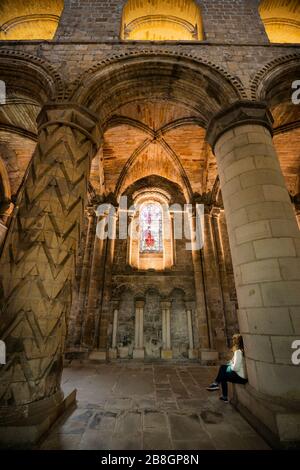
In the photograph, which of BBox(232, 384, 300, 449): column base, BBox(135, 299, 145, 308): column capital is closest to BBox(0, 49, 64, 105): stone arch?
BBox(232, 384, 300, 449): column base

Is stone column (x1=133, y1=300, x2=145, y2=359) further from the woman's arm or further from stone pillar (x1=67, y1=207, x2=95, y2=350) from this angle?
the woman's arm

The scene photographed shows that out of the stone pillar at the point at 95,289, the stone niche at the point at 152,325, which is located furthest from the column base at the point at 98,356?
the stone niche at the point at 152,325

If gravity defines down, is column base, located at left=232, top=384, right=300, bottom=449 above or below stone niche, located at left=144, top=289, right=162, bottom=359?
below

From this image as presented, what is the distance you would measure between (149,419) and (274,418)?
147cm

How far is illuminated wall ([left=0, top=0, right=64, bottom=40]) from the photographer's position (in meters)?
6.74

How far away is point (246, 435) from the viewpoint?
225 cm

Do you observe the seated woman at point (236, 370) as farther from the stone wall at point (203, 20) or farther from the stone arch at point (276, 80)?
the stone wall at point (203, 20)

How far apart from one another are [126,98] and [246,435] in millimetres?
6304

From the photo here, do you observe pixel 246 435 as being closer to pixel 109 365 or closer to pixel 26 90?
pixel 109 365

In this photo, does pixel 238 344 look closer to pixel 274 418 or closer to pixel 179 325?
pixel 274 418

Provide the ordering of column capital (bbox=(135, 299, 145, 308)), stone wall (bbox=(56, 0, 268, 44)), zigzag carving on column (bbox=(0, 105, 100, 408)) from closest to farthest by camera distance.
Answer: zigzag carving on column (bbox=(0, 105, 100, 408))
stone wall (bbox=(56, 0, 268, 44))
column capital (bbox=(135, 299, 145, 308))

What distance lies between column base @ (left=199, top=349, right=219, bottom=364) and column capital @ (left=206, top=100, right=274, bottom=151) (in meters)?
6.01

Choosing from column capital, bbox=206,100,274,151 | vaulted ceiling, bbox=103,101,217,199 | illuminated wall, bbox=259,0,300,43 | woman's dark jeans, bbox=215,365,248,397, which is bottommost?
woman's dark jeans, bbox=215,365,248,397

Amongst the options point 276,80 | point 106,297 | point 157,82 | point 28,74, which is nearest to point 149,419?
point 106,297
